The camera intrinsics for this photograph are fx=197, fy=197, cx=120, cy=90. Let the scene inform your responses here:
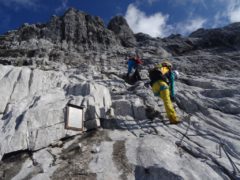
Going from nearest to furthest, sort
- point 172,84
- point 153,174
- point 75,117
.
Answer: point 153,174 < point 75,117 < point 172,84

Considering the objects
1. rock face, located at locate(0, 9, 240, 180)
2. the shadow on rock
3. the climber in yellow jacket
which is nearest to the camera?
the shadow on rock

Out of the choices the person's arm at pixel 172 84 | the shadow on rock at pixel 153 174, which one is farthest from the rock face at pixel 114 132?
the person's arm at pixel 172 84

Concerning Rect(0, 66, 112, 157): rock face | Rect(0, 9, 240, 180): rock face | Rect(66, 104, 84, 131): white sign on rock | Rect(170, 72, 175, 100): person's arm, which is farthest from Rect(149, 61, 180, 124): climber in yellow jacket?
Rect(66, 104, 84, 131): white sign on rock

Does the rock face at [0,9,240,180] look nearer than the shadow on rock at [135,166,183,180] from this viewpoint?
No

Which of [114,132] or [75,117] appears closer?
[114,132]

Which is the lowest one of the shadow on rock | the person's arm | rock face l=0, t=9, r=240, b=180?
the shadow on rock

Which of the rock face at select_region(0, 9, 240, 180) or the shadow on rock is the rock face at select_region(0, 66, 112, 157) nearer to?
the rock face at select_region(0, 9, 240, 180)

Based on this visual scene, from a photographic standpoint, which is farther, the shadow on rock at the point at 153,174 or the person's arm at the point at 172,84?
the person's arm at the point at 172,84

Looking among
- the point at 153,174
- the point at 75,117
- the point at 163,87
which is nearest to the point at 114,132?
the point at 75,117

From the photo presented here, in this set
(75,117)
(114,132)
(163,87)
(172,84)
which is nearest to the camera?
(114,132)

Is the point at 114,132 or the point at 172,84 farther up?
the point at 172,84

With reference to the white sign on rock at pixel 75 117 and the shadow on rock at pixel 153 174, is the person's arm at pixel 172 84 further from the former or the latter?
the shadow on rock at pixel 153 174

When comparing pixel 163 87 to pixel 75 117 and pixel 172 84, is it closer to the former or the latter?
pixel 172 84

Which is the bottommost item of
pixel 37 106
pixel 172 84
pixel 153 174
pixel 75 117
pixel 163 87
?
pixel 153 174
